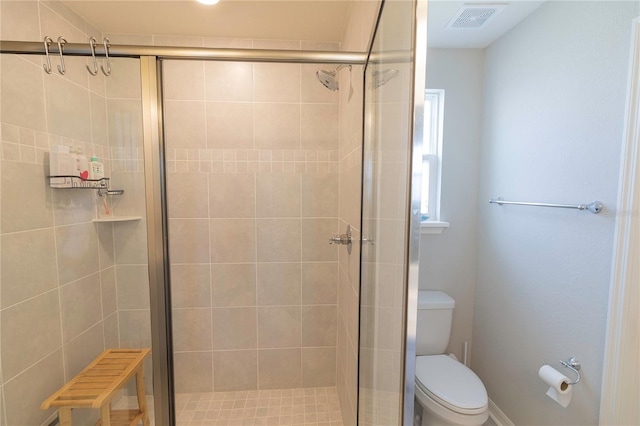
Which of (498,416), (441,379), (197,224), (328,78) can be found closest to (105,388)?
(197,224)

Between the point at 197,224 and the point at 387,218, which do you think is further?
the point at 197,224

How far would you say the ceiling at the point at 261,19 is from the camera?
1.33 metres

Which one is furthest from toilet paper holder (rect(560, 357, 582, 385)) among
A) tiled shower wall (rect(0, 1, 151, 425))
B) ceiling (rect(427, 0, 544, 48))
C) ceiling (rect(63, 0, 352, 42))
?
tiled shower wall (rect(0, 1, 151, 425))

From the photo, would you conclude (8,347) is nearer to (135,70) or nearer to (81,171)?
(81,171)

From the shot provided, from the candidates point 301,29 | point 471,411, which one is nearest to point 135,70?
point 301,29

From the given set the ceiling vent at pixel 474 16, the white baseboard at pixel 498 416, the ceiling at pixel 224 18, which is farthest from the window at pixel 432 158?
the white baseboard at pixel 498 416

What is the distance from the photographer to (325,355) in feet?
5.92

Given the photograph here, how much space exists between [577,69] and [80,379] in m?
2.68

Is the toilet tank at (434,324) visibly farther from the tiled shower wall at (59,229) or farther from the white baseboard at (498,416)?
the tiled shower wall at (59,229)

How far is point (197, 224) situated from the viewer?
1706 mm

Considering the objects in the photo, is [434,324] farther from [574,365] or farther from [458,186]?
[458,186]

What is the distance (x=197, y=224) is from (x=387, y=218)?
4.63 ft

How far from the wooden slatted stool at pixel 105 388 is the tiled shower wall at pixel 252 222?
1.07ft

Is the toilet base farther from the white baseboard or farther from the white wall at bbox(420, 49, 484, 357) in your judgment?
the white wall at bbox(420, 49, 484, 357)
